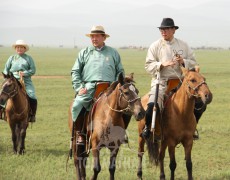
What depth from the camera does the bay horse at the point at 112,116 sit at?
23.0ft

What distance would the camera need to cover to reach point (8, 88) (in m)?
9.80

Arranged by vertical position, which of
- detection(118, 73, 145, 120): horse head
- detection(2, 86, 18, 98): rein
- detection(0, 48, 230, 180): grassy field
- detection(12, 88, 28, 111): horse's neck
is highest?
detection(118, 73, 145, 120): horse head

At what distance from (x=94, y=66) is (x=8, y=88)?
9.11ft

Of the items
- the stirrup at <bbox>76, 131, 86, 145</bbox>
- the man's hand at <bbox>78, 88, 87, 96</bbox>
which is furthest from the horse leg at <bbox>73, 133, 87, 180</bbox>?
the man's hand at <bbox>78, 88, 87, 96</bbox>

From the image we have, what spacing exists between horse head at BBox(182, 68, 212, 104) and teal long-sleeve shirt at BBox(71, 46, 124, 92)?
1.15 m

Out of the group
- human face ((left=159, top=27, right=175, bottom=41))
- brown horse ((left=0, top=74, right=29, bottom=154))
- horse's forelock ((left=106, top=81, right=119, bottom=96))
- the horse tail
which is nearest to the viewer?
horse's forelock ((left=106, top=81, right=119, bottom=96))

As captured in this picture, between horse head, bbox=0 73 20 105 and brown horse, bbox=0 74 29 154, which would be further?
brown horse, bbox=0 74 29 154

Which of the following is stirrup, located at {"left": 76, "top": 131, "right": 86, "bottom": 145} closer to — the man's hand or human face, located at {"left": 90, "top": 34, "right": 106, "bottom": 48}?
the man's hand

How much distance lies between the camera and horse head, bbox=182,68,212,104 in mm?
7188

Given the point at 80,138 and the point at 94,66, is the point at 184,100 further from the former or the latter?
the point at 80,138

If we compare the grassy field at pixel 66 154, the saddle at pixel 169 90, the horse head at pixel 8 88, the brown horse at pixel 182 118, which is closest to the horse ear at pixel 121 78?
the brown horse at pixel 182 118

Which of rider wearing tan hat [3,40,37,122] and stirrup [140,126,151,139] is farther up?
rider wearing tan hat [3,40,37,122]

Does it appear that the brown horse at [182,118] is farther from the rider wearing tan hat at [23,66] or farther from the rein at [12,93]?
the rider wearing tan hat at [23,66]

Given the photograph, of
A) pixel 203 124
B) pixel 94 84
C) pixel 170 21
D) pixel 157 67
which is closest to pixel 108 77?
pixel 94 84
